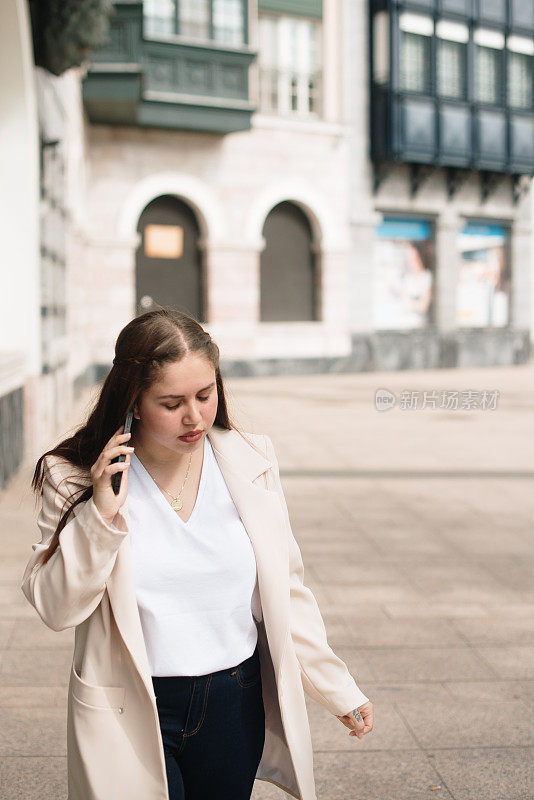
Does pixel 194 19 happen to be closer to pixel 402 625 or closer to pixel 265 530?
pixel 402 625

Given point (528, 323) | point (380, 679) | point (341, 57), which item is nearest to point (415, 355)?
point (528, 323)

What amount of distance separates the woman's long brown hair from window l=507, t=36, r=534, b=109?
24584 millimetres

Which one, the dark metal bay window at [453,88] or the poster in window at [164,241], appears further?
the dark metal bay window at [453,88]

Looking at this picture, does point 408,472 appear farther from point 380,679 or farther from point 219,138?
point 219,138

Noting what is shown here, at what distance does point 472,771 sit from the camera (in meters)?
3.18

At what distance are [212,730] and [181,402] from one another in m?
0.70

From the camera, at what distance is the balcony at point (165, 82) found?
57.7 feet

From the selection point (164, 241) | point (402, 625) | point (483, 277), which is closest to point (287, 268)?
point (164, 241)

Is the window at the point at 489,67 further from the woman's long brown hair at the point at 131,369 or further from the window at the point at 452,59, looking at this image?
the woman's long brown hair at the point at 131,369

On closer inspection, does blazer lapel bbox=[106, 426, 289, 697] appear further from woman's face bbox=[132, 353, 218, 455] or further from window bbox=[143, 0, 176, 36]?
window bbox=[143, 0, 176, 36]

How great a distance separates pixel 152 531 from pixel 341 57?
72.6 ft

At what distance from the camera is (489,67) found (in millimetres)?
24422

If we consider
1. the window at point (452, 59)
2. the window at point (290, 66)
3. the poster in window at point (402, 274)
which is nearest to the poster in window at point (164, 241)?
the window at point (290, 66)

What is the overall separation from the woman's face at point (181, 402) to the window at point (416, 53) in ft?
72.8
